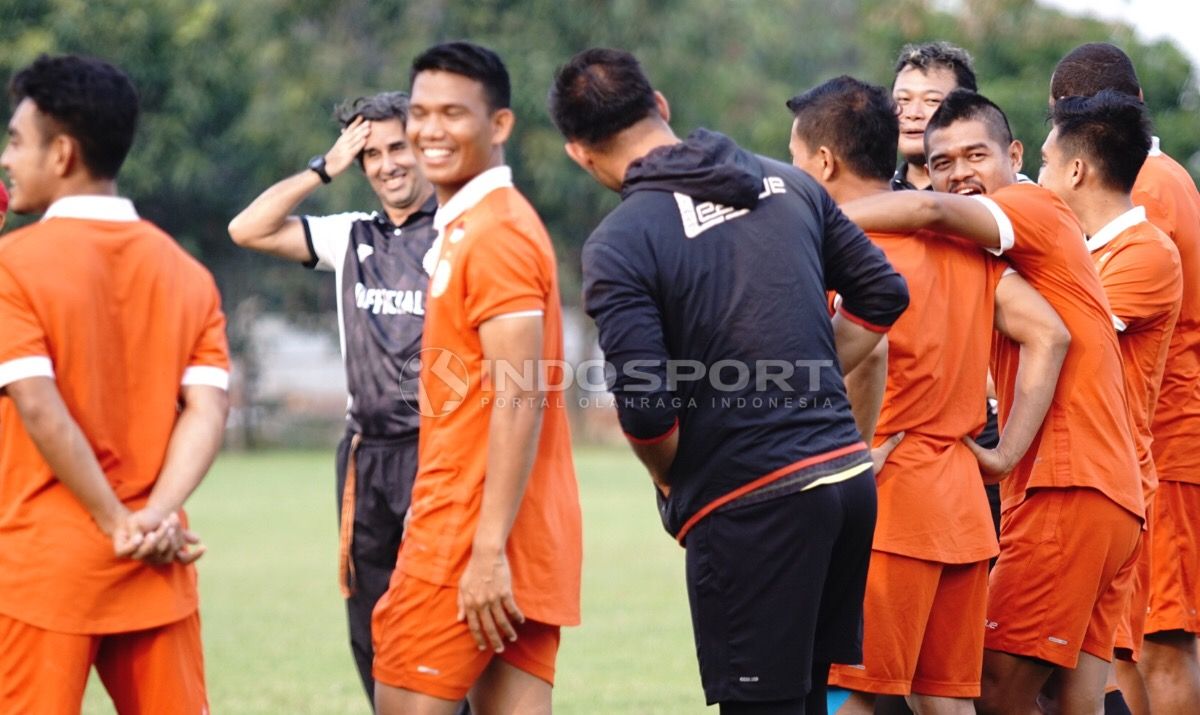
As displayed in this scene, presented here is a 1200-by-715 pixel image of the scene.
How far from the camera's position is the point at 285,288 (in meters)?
32.8

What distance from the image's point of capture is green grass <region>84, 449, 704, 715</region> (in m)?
8.45

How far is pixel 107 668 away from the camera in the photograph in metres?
4.15

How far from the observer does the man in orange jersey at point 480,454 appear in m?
4.12

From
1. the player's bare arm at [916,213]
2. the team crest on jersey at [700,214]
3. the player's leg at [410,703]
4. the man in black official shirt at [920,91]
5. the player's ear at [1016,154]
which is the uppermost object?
the man in black official shirt at [920,91]

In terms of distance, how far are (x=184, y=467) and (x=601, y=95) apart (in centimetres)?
155

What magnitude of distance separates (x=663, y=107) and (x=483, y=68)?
536 mm

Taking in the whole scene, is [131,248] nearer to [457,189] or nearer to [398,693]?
[457,189]

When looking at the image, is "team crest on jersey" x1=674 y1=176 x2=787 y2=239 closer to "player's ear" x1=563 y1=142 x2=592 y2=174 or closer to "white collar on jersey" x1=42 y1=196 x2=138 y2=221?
"player's ear" x1=563 y1=142 x2=592 y2=174

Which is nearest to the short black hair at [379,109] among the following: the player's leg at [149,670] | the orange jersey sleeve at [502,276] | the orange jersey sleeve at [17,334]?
the orange jersey sleeve at [502,276]

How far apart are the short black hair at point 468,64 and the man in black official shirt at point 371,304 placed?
4.88 ft

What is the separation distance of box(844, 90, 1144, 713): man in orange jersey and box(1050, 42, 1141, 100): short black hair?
4.08 feet

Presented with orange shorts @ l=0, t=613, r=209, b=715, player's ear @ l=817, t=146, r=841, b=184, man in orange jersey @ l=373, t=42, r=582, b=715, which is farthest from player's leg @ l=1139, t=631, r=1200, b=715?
orange shorts @ l=0, t=613, r=209, b=715

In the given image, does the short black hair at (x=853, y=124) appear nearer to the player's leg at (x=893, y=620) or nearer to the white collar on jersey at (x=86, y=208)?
the player's leg at (x=893, y=620)

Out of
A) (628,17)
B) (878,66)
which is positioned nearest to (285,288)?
(628,17)
